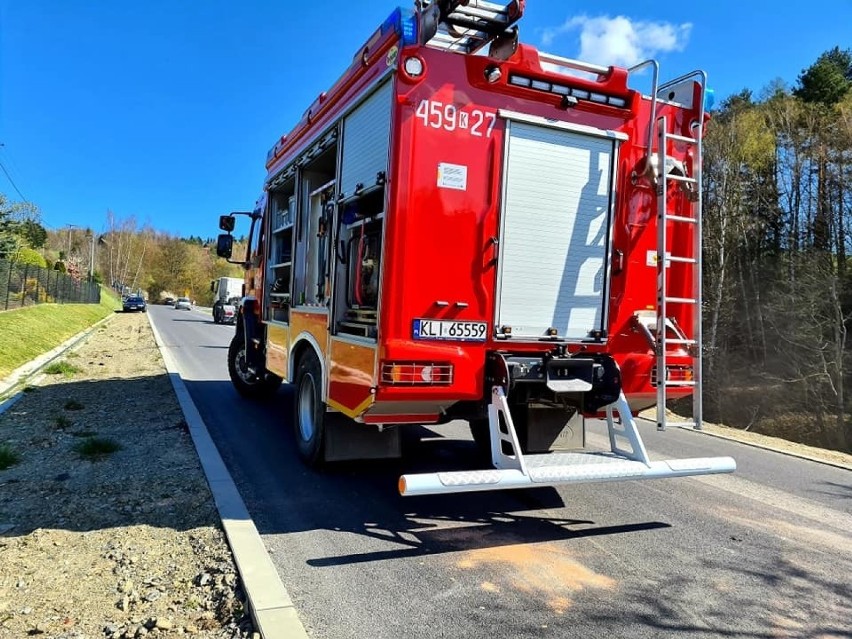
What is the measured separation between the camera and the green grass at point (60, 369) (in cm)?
1159

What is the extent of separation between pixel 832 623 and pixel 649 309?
2564 millimetres

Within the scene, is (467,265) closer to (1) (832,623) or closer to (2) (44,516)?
(1) (832,623)

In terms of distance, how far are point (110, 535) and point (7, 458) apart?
237 cm

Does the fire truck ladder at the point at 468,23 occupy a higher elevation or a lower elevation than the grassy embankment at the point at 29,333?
higher

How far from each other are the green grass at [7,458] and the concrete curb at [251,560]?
1.63 metres

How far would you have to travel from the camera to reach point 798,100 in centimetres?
2808

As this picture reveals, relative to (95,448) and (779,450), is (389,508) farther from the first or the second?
(779,450)

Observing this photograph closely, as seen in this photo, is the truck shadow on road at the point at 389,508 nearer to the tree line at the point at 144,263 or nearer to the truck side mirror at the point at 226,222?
the truck side mirror at the point at 226,222

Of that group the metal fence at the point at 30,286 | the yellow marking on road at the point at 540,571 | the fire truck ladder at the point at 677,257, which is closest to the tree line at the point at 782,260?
the fire truck ladder at the point at 677,257

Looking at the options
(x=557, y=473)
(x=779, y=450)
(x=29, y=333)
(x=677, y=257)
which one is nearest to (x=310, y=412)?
(x=557, y=473)

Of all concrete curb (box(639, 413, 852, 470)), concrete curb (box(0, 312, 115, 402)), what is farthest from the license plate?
concrete curb (box(0, 312, 115, 402))

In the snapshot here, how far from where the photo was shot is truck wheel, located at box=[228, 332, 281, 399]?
31.3 feet

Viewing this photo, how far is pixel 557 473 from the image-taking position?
162 inches

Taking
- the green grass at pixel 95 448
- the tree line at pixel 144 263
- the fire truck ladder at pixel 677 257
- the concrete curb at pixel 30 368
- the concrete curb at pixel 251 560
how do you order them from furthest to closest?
the tree line at pixel 144 263 < the concrete curb at pixel 30 368 < the green grass at pixel 95 448 < the fire truck ladder at pixel 677 257 < the concrete curb at pixel 251 560
